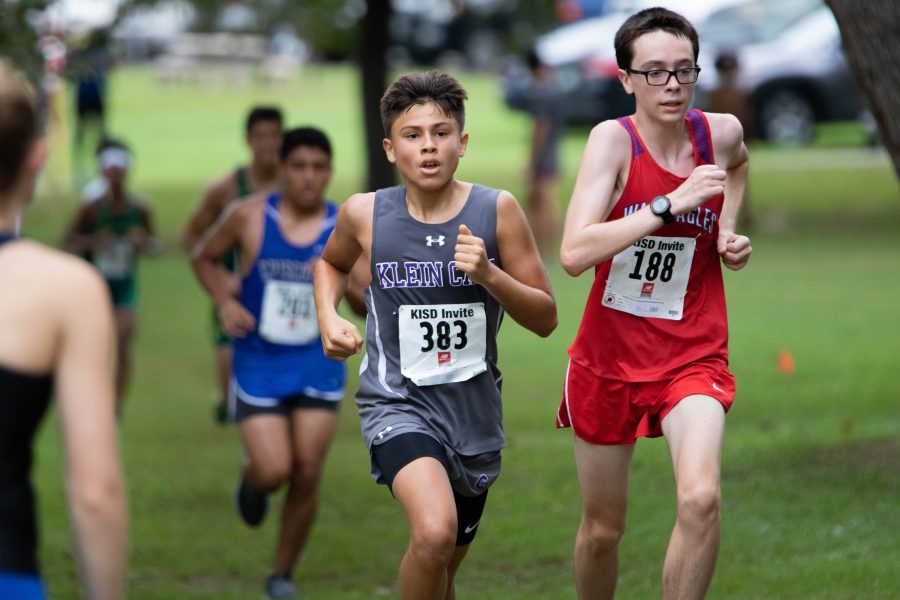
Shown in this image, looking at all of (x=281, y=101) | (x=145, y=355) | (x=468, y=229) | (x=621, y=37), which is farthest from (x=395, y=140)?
(x=281, y=101)

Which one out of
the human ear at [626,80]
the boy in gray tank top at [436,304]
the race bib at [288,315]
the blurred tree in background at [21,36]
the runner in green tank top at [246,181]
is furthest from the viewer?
the blurred tree in background at [21,36]

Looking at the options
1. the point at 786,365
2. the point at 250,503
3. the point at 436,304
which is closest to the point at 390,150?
the point at 436,304

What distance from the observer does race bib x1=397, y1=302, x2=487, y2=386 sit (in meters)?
5.12

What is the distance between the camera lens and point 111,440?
3.06 metres

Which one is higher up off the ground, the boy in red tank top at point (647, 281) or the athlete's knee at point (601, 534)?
the boy in red tank top at point (647, 281)

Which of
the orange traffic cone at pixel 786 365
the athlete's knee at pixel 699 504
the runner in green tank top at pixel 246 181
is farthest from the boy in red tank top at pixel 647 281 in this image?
the orange traffic cone at pixel 786 365

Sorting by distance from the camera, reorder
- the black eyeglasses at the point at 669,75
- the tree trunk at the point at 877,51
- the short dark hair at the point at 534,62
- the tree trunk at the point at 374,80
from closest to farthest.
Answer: the black eyeglasses at the point at 669,75 → the tree trunk at the point at 877,51 → the tree trunk at the point at 374,80 → the short dark hair at the point at 534,62

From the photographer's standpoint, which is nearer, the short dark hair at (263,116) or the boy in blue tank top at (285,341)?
the boy in blue tank top at (285,341)

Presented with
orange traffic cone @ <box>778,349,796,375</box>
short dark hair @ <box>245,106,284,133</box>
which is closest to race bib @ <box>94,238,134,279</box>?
short dark hair @ <box>245,106,284,133</box>

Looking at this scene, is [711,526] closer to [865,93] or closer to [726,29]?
[865,93]

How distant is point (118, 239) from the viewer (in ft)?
36.2

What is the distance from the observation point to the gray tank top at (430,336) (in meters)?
5.12

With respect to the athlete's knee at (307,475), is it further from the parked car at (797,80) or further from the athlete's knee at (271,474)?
the parked car at (797,80)

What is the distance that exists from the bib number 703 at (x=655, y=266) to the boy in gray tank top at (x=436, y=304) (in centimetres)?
33
